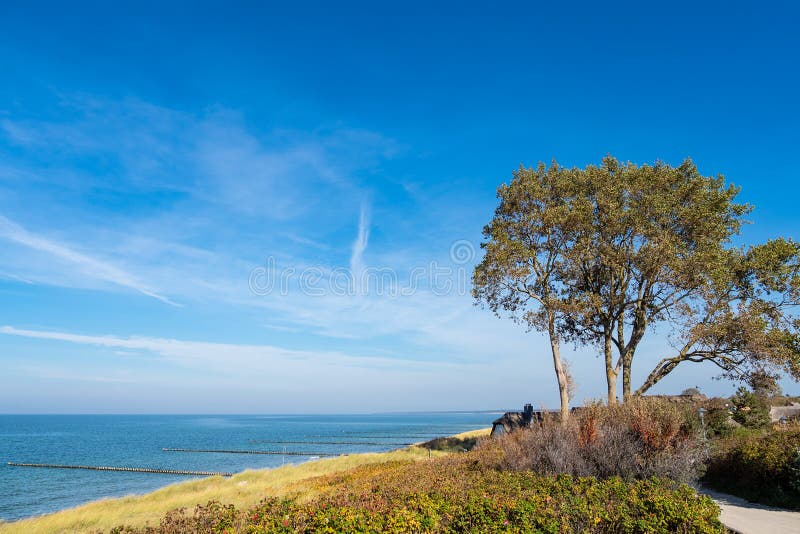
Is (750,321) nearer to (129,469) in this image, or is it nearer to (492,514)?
(492,514)

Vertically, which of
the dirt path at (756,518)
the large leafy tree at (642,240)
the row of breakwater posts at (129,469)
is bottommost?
the row of breakwater posts at (129,469)

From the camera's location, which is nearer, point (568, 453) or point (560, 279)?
point (568, 453)

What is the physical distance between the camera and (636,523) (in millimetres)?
6660

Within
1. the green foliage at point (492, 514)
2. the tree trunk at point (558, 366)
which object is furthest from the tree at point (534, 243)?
the green foliage at point (492, 514)

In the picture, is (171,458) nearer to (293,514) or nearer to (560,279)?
(560,279)

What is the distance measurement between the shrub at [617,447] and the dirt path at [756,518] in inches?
36.8

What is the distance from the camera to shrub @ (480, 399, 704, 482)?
1101 cm

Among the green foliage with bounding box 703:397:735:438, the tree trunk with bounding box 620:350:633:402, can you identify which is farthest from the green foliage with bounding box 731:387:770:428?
the tree trunk with bounding box 620:350:633:402

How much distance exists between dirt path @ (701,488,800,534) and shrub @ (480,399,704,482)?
0.93 meters

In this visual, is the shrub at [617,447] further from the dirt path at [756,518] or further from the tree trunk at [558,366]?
the tree trunk at [558,366]

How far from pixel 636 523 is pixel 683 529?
599 mm

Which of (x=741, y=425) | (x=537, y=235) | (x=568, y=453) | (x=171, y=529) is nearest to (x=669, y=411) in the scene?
(x=568, y=453)

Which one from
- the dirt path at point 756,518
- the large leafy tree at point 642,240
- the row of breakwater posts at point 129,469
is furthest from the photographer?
the row of breakwater posts at point 129,469

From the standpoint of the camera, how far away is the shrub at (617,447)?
11.0 meters
